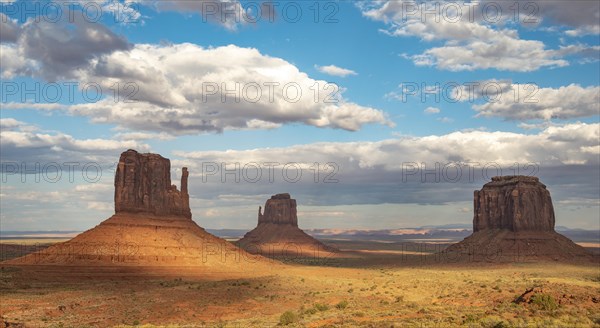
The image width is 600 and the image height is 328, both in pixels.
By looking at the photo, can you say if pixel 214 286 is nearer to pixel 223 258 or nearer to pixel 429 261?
pixel 223 258

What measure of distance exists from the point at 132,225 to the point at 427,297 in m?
48.3

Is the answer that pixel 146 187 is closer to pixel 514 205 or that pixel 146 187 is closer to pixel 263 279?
pixel 263 279

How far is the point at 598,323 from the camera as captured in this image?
76.0 feet

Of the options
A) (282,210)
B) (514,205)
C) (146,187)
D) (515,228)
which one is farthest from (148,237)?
(282,210)

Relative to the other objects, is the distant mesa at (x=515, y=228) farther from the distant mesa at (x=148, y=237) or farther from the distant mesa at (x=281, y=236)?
the distant mesa at (x=281, y=236)

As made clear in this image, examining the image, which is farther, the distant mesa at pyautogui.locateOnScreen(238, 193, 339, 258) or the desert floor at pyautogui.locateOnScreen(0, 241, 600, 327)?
the distant mesa at pyautogui.locateOnScreen(238, 193, 339, 258)

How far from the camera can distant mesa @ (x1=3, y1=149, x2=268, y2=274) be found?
70625 mm

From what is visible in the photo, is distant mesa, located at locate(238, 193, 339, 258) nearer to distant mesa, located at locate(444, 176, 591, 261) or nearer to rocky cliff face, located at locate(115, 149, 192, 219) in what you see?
distant mesa, located at locate(444, 176, 591, 261)

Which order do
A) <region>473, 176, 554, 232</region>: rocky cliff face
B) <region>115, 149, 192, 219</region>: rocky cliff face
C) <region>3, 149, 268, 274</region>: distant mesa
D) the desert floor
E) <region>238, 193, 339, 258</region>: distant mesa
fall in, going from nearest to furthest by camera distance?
the desert floor, <region>3, 149, 268, 274</region>: distant mesa, <region>115, 149, 192, 219</region>: rocky cliff face, <region>473, 176, 554, 232</region>: rocky cliff face, <region>238, 193, 339, 258</region>: distant mesa

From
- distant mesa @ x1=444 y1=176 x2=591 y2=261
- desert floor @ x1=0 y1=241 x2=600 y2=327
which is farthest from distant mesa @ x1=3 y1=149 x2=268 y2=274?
distant mesa @ x1=444 y1=176 x2=591 y2=261

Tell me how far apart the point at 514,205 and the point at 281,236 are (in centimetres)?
7544

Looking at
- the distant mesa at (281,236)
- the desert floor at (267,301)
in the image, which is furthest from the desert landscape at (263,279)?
the distant mesa at (281,236)

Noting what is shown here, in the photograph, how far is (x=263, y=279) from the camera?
2499 inches

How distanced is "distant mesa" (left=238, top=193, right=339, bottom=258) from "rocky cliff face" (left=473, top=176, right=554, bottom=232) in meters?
50.5
